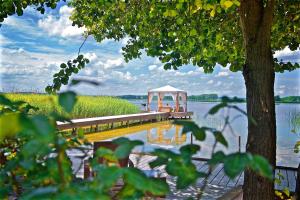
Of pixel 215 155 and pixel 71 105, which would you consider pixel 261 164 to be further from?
pixel 71 105

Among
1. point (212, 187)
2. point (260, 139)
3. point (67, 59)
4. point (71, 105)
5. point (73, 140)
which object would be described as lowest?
point (212, 187)

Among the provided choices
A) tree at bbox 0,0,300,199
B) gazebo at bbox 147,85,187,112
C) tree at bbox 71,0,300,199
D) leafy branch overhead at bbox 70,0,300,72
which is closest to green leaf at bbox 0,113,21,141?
tree at bbox 0,0,300,199

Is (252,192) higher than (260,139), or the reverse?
(260,139)

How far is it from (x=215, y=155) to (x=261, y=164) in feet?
0.46

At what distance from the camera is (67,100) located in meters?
0.59

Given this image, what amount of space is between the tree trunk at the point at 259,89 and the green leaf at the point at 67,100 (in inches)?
121

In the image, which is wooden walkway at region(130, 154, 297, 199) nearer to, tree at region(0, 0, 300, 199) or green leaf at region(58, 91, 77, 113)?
tree at region(0, 0, 300, 199)

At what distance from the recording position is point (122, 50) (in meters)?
6.97

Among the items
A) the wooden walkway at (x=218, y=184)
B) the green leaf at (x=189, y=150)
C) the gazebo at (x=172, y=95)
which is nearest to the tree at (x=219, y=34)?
the wooden walkway at (x=218, y=184)

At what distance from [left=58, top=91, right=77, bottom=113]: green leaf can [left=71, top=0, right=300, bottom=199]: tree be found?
283 centimetres

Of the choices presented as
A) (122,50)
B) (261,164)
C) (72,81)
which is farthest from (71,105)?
(122,50)

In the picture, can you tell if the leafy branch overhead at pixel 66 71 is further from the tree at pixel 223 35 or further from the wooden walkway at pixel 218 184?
the wooden walkway at pixel 218 184

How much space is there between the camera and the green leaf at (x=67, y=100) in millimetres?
583

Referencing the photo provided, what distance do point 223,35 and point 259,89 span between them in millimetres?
2863
